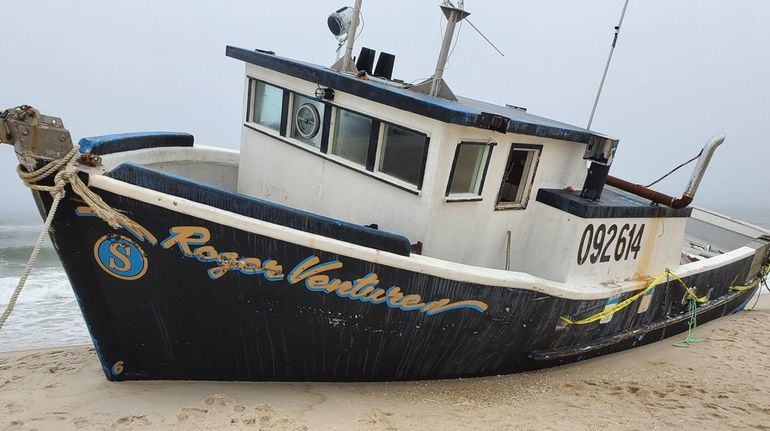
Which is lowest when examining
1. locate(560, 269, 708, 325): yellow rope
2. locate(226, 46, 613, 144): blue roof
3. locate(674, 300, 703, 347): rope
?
locate(674, 300, 703, 347): rope

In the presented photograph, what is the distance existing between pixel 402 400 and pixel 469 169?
2.03 m

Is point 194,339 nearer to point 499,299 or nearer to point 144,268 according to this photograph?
point 144,268

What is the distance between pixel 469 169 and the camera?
519 centimetres

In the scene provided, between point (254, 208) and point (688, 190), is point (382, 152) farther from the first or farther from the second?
point (688, 190)

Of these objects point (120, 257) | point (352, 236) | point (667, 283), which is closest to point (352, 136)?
point (352, 236)

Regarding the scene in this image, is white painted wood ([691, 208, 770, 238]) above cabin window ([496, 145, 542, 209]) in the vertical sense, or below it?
below

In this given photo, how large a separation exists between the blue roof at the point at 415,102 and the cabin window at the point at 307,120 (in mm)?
244

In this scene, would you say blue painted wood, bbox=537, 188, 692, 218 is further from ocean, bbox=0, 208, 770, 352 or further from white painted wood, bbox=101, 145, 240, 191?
ocean, bbox=0, 208, 770, 352

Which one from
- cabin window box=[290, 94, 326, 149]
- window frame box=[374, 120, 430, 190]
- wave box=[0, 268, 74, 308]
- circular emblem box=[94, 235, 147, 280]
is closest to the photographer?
circular emblem box=[94, 235, 147, 280]

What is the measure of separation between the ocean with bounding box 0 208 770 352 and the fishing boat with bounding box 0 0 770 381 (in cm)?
323

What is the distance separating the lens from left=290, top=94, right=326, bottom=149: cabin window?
5.59m

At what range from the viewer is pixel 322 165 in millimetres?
5613

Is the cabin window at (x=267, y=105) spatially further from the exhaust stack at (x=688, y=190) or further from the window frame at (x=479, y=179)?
the exhaust stack at (x=688, y=190)

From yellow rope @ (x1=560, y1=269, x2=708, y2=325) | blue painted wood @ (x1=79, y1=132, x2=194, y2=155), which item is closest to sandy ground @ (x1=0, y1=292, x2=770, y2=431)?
yellow rope @ (x1=560, y1=269, x2=708, y2=325)
